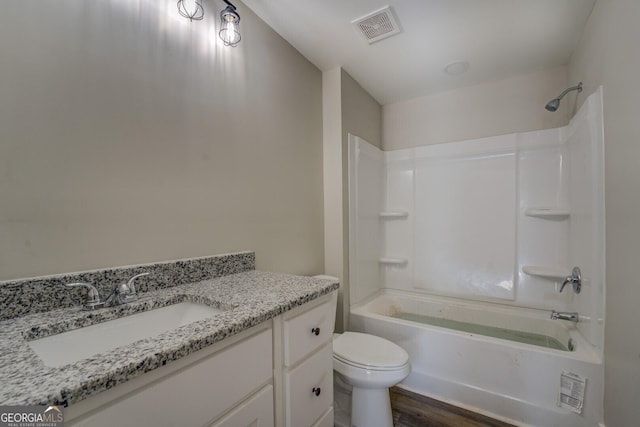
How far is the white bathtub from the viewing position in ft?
5.00

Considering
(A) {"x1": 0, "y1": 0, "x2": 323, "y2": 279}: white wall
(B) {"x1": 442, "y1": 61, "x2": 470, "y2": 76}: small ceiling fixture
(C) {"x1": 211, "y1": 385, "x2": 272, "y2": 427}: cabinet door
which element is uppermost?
(B) {"x1": 442, "y1": 61, "x2": 470, "y2": 76}: small ceiling fixture

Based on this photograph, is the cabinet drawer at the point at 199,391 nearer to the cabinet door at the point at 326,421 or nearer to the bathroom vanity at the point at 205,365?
the bathroom vanity at the point at 205,365

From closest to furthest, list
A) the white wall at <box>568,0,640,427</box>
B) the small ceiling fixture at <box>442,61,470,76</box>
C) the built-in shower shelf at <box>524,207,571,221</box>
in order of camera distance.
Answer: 1. the white wall at <box>568,0,640,427</box>
2. the built-in shower shelf at <box>524,207,571,221</box>
3. the small ceiling fixture at <box>442,61,470,76</box>

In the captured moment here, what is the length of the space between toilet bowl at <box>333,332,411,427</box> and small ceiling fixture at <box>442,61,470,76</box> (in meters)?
2.13

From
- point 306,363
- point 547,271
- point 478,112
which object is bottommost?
point 306,363

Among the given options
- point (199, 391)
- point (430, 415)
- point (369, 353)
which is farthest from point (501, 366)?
point (199, 391)

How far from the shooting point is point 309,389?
1.05m

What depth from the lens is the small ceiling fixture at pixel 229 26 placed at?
129cm

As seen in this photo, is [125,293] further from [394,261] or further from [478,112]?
[478,112]

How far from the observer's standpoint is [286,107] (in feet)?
6.12

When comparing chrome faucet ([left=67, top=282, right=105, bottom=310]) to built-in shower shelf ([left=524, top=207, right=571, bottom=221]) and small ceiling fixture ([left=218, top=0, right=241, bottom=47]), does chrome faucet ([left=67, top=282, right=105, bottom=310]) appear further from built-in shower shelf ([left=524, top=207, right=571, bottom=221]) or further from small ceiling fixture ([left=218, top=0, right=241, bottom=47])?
built-in shower shelf ([left=524, top=207, right=571, bottom=221])

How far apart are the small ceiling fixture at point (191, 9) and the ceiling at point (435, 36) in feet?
1.40

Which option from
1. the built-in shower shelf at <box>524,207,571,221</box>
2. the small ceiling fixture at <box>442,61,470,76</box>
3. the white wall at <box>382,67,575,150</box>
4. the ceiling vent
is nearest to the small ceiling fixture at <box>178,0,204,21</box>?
the ceiling vent

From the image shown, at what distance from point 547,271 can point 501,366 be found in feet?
2.87
